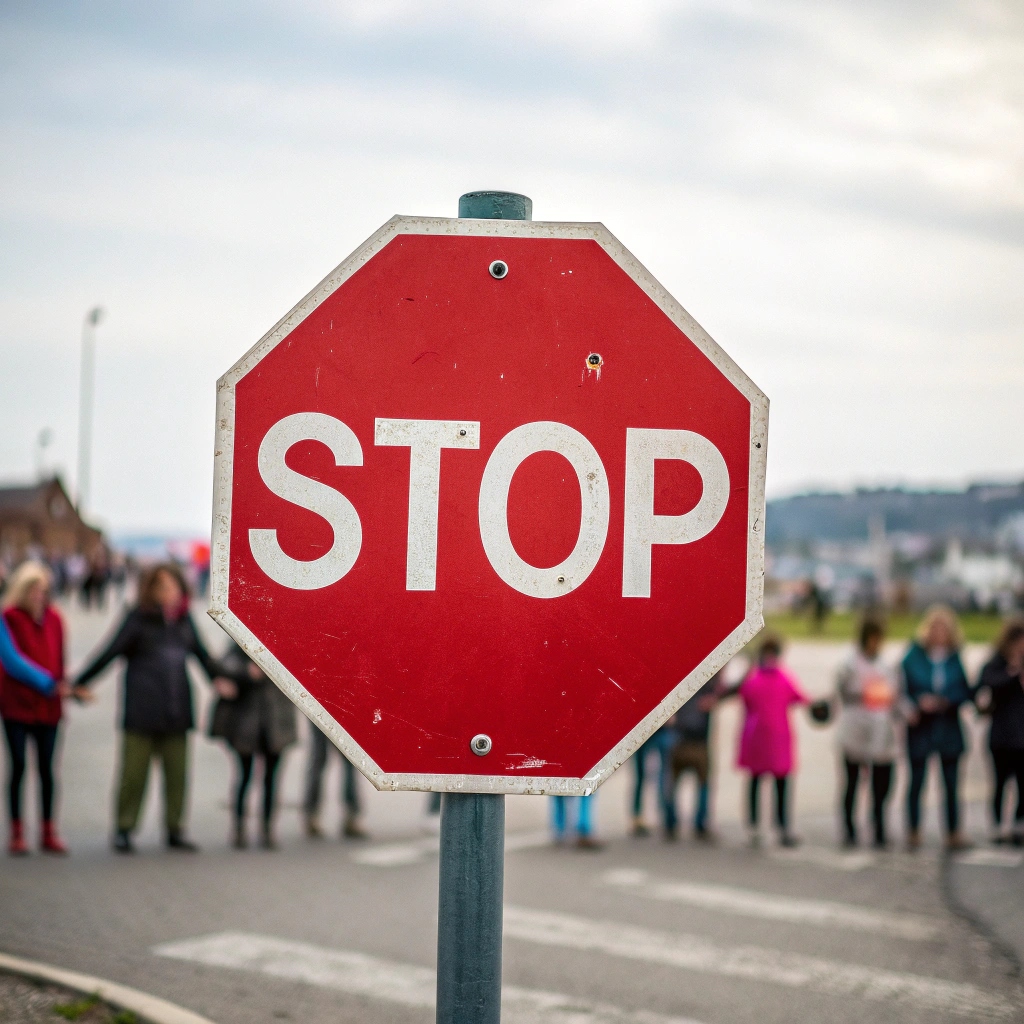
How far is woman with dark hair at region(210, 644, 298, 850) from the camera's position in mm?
9188

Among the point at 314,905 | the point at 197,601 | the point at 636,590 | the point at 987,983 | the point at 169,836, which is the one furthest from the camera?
the point at 197,601

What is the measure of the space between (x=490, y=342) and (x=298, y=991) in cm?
423

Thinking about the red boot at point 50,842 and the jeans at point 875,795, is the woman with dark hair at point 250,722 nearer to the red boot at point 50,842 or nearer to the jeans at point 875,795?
the red boot at point 50,842

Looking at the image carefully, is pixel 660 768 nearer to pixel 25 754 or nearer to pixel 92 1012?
pixel 25 754

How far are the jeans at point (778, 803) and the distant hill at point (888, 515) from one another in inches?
2272

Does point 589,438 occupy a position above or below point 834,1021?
above

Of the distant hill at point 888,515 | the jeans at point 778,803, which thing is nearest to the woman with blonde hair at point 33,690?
the jeans at point 778,803

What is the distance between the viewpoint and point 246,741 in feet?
30.1

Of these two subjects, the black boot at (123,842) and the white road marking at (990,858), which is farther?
the white road marking at (990,858)

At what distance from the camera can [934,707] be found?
394 inches

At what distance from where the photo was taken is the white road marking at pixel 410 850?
27.7ft

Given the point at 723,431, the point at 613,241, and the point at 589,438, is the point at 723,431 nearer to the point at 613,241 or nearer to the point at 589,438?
the point at 589,438

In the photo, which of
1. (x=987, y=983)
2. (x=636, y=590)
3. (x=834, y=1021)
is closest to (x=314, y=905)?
(x=834, y=1021)

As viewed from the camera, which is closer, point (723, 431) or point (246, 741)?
point (723, 431)
